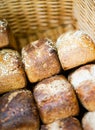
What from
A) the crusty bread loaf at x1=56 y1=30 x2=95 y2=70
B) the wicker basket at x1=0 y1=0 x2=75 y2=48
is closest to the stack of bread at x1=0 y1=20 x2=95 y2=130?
the crusty bread loaf at x1=56 y1=30 x2=95 y2=70

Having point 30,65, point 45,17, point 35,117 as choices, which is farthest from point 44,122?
point 45,17

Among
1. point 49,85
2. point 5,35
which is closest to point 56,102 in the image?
point 49,85

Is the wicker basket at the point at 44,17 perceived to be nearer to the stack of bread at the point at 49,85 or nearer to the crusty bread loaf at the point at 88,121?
the stack of bread at the point at 49,85

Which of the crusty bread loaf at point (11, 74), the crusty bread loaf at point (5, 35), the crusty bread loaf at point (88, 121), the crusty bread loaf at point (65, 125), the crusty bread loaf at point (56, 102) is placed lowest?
the crusty bread loaf at point (88, 121)

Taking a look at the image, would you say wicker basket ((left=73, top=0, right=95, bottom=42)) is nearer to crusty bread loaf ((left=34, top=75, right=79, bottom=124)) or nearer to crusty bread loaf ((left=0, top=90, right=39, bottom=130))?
crusty bread loaf ((left=34, top=75, right=79, bottom=124))

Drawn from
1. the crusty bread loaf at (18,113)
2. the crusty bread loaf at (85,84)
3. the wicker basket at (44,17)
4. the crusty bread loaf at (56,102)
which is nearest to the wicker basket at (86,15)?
the wicker basket at (44,17)
